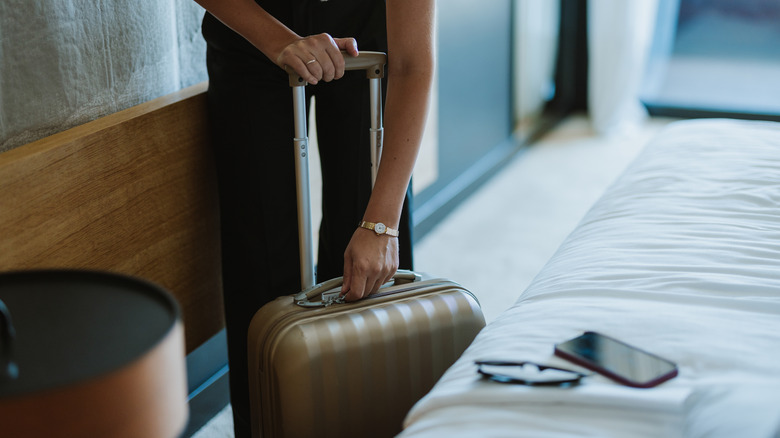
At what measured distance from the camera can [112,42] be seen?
1367 mm

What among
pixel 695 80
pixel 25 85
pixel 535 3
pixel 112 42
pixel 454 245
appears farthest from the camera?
pixel 695 80

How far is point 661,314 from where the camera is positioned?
107 cm

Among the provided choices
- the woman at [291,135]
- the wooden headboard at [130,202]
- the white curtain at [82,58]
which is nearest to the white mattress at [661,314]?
the woman at [291,135]

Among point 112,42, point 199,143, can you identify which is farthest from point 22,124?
point 199,143

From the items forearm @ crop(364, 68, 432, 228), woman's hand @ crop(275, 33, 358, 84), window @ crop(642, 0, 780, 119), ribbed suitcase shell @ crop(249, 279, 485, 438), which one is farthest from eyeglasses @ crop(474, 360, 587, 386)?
window @ crop(642, 0, 780, 119)

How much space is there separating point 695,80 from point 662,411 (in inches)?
180

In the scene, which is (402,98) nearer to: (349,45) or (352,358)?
(349,45)

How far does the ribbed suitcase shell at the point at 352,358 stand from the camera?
111 cm

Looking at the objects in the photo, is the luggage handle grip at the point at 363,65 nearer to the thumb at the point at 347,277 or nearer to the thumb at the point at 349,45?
the thumb at the point at 349,45

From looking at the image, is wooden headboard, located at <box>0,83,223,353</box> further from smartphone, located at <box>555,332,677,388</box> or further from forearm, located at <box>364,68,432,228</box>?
smartphone, located at <box>555,332,677,388</box>

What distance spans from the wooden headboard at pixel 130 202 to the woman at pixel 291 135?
8 cm

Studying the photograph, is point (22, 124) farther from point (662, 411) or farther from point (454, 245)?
point (454, 245)

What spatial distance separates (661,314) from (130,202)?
3.08ft

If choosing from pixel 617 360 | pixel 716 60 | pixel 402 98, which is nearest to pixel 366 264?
pixel 402 98
